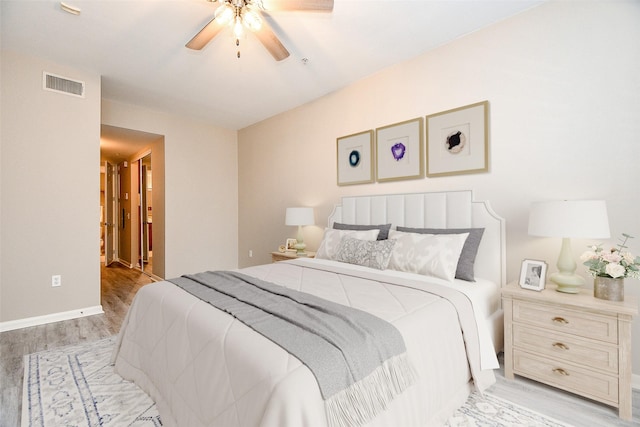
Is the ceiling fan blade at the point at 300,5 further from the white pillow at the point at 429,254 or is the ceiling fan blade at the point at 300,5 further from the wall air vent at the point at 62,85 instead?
the wall air vent at the point at 62,85

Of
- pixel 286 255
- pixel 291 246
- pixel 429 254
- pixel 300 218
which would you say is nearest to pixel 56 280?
pixel 286 255

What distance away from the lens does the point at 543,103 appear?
2238 mm

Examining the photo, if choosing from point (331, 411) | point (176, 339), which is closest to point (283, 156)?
point (176, 339)

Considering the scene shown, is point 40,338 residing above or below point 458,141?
below

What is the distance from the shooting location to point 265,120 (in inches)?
193

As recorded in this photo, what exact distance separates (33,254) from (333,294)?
3259 mm

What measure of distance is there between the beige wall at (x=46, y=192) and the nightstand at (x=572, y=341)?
4144 millimetres

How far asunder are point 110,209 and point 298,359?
26.0ft

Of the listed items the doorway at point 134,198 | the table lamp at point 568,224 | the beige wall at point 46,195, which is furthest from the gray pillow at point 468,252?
the doorway at point 134,198

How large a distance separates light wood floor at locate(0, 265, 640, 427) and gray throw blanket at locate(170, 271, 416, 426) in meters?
1.07

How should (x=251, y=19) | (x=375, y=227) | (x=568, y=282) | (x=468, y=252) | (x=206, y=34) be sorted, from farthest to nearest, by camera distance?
1. (x=375, y=227)
2. (x=468, y=252)
3. (x=206, y=34)
4. (x=251, y=19)
5. (x=568, y=282)

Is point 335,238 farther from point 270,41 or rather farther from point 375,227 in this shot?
point 270,41

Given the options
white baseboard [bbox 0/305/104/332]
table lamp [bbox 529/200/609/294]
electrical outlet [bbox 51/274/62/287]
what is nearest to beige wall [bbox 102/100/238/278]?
white baseboard [bbox 0/305/104/332]

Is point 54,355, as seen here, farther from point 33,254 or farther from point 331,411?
point 331,411
